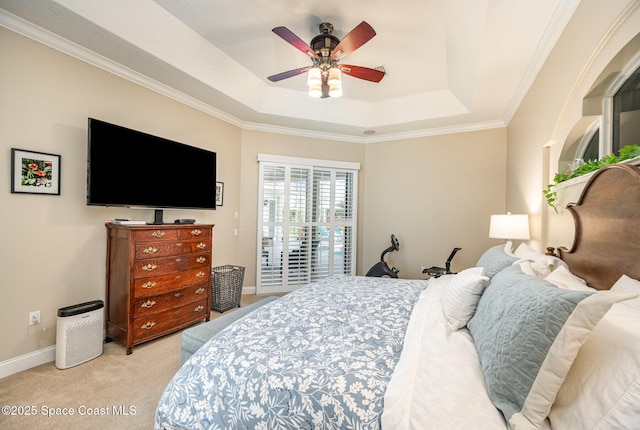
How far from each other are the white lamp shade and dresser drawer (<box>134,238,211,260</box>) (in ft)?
10.7

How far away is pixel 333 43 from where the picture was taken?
2453mm

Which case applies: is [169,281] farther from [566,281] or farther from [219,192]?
[566,281]

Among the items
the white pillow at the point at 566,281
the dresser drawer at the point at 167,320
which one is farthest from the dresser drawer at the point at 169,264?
the white pillow at the point at 566,281

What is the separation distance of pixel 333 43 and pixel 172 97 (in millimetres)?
2099

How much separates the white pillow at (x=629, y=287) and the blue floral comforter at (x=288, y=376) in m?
0.90

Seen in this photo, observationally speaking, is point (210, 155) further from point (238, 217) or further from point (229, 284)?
point (229, 284)

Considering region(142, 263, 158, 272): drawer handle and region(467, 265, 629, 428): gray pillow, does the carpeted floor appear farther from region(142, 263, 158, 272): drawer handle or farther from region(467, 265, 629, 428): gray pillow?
region(467, 265, 629, 428): gray pillow

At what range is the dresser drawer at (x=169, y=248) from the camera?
95.5 inches

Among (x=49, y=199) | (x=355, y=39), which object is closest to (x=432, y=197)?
(x=355, y=39)

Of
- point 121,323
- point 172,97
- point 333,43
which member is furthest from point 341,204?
point 121,323

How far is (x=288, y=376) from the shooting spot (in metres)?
1.06

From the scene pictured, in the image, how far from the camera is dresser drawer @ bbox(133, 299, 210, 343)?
243 cm

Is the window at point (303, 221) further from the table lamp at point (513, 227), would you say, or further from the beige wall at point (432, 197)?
the table lamp at point (513, 227)

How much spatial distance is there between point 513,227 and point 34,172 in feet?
14.3
